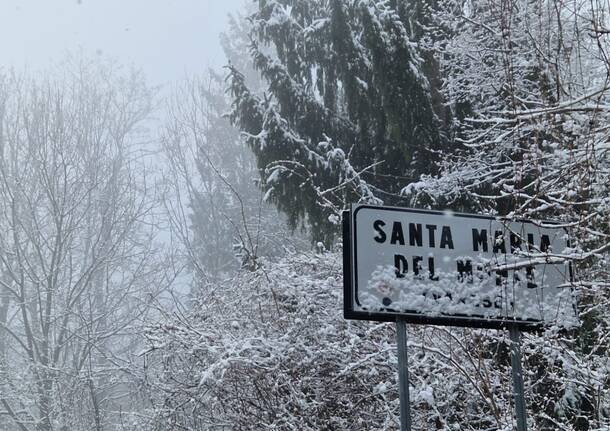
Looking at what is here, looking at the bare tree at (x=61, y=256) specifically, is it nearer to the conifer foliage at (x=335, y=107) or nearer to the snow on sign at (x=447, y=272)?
the conifer foliage at (x=335, y=107)

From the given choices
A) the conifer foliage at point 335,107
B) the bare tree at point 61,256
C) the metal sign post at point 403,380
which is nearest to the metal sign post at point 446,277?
the metal sign post at point 403,380

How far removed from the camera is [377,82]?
10.7m

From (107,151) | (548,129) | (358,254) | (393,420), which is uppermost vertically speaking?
(107,151)

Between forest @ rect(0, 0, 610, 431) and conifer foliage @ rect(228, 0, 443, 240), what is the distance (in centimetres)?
3

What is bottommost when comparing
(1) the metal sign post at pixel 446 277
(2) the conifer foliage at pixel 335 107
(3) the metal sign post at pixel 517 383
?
(3) the metal sign post at pixel 517 383

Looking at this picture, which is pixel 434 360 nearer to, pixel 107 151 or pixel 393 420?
pixel 393 420

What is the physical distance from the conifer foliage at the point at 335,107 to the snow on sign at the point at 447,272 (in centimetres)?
624

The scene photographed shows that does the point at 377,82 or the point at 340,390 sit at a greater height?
the point at 377,82

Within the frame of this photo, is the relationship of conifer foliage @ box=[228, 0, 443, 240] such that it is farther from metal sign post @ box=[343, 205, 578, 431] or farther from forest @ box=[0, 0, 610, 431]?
metal sign post @ box=[343, 205, 578, 431]

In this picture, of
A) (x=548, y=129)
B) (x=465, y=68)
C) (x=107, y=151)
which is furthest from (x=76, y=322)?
(x=548, y=129)

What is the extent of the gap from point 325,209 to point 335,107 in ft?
7.04

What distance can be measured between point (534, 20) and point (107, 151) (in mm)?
15527

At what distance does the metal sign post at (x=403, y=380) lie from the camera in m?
2.77

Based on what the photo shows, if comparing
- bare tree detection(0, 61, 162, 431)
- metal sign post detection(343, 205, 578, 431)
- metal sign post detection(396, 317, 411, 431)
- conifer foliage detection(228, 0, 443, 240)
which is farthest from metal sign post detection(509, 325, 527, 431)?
bare tree detection(0, 61, 162, 431)
